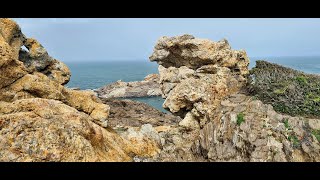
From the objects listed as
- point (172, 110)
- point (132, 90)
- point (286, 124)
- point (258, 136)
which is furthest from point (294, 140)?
point (132, 90)

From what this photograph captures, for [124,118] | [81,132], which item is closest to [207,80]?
[81,132]

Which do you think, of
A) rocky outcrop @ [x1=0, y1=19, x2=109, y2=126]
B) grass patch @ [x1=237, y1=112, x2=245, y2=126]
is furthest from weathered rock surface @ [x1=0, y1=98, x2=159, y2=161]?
grass patch @ [x1=237, y1=112, x2=245, y2=126]

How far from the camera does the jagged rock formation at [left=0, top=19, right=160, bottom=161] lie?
8727 mm

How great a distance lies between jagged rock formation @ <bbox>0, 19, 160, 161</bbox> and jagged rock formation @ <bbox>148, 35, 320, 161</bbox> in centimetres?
243

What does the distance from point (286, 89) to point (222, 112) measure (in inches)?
151

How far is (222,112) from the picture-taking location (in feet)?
56.3

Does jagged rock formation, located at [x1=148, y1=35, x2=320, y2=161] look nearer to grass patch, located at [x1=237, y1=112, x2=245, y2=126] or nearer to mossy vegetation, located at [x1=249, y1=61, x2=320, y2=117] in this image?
grass patch, located at [x1=237, y1=112, x2=245, y2=126]

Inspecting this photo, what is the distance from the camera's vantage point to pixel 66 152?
917cm

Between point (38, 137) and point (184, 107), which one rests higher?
point (38, 137)
